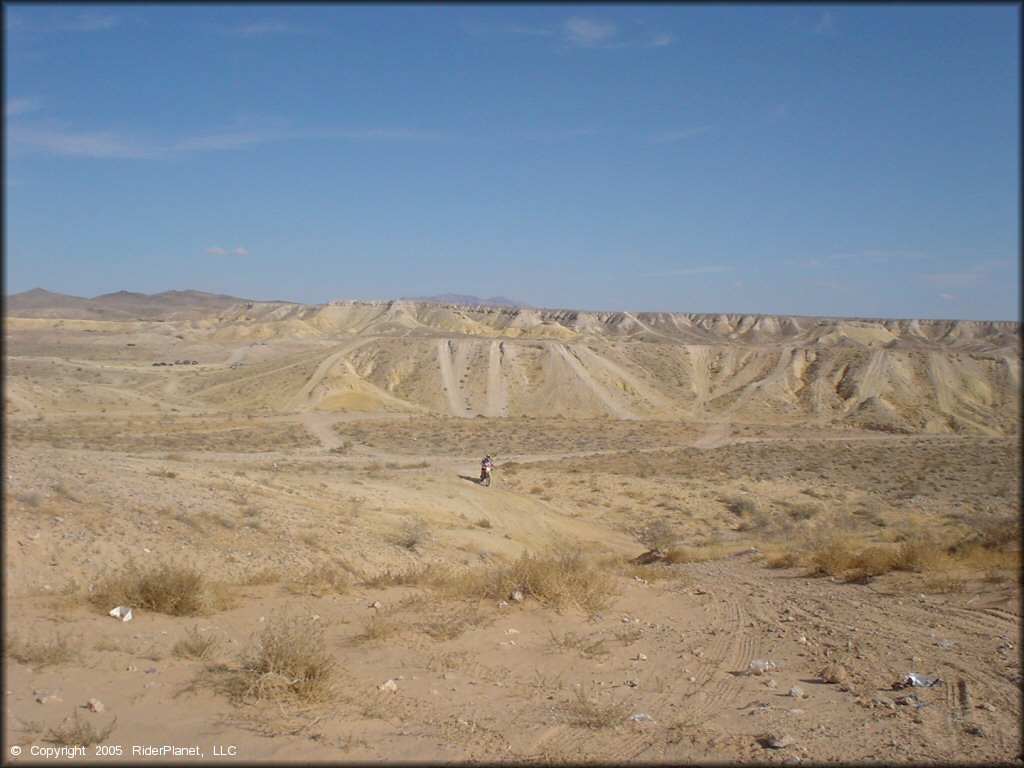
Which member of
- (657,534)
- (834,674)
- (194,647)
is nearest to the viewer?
(194,647)

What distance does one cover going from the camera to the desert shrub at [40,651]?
649cm

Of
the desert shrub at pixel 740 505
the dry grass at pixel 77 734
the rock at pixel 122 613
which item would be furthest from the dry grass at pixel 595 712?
the desert shrub at pixel 740 505

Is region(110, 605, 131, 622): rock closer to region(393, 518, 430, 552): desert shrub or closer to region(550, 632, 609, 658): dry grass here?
region(550, 632, 609, 658): dry grass

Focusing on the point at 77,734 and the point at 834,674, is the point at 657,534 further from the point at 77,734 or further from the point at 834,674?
the point at 77,734

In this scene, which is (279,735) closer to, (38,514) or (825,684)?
(825,684)

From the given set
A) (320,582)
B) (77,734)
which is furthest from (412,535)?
(77,734)

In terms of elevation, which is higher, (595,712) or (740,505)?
(595,712)

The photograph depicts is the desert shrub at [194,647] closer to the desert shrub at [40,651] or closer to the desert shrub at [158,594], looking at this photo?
the desert shrub at [40,651]

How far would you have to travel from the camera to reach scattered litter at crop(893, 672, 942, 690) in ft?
25.2

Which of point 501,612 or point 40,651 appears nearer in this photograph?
point 40,651

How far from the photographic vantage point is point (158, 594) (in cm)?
861

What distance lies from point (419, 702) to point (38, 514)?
8.05m

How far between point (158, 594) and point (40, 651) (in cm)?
204

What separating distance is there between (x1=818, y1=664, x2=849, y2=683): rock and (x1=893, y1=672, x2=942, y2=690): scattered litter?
53 centimetres
